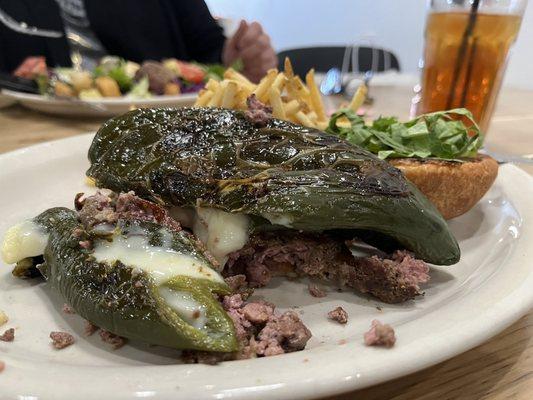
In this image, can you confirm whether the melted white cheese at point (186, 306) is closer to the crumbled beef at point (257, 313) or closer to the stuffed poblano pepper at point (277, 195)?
the crumbled beef at point (257, 313)

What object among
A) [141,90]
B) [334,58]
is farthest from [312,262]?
[334,58]

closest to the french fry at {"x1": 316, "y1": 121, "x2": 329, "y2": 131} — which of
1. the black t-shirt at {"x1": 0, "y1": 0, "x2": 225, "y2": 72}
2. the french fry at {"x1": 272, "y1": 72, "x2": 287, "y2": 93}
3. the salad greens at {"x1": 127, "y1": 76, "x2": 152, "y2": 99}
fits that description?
the french fry at {"x1": 272, "y1": 72, "x2": 287, "y2": 93}

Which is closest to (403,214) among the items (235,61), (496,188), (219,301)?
(219,301)

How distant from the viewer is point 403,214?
148cm

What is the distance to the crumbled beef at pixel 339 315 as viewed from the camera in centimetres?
140

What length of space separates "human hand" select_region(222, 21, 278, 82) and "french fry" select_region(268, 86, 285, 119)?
3009 mm

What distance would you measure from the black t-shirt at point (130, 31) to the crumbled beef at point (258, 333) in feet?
18.6

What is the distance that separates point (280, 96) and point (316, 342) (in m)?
1.28

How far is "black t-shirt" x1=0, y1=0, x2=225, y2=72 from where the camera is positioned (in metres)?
6.01

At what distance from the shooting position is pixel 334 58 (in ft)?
22.3

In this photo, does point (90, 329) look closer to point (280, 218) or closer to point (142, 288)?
point (142, 288)

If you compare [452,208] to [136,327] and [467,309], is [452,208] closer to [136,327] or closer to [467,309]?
[467,309]

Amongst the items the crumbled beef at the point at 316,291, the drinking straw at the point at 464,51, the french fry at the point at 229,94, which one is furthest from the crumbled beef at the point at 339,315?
the drinking straw at the point at 464,51

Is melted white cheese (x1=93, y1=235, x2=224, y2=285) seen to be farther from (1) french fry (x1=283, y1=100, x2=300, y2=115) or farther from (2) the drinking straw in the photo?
(2) the drinking straw
